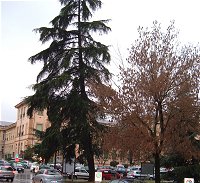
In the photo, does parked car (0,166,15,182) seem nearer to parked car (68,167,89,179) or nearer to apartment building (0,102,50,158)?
parked car (68,167,89,179)

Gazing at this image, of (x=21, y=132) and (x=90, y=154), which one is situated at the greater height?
(x=21, y=132)

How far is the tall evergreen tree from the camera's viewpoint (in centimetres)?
3506

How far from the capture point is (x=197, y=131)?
87.1 feet

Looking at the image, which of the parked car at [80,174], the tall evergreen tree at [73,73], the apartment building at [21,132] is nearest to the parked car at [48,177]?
the tall evergreen tree at [73,73]

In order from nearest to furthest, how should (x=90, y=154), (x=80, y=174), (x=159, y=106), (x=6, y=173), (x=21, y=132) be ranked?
(x=159, y=106) → (x=90, y=154) → (x=6, y=173) → (x=80, y=174) → (x=21, y=132)

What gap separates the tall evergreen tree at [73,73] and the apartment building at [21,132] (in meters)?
49.4

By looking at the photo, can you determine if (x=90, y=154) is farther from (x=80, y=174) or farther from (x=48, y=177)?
(x=80, y=174)

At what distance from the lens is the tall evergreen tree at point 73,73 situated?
1380 inches

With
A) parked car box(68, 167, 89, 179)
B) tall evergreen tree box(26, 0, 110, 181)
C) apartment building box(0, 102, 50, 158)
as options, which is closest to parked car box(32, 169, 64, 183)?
tall evergreen tree box(26, 0, 110, 181)

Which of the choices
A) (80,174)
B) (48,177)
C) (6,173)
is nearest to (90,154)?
(48,177)

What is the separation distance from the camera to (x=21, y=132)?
10825 cm

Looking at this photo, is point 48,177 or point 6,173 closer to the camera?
point 48,177

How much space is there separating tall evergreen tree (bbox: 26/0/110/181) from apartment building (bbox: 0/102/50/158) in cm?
4937

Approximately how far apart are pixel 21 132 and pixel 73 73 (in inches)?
2968
